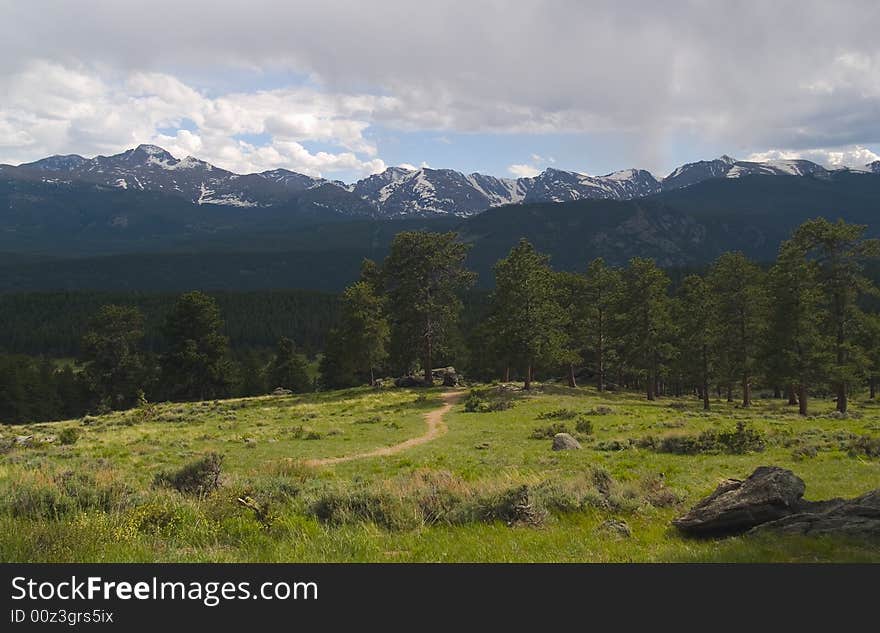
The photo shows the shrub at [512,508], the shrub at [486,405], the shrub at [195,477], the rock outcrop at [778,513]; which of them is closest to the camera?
the rock outcrop at [778,513]

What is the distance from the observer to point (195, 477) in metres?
15.2

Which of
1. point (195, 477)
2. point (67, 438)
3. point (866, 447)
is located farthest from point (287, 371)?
point (866, 447)

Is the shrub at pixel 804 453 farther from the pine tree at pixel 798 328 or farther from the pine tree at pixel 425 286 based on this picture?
the pine tree at pixel 425 286

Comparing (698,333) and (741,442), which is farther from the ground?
(698,333)

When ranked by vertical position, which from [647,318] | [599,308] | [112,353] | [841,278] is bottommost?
[112,353]

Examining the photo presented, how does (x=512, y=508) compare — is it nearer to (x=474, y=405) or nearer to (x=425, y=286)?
(x=474, y=405)

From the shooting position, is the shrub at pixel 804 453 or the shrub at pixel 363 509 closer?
the shrub at pixel 363 509

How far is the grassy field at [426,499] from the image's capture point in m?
9.39

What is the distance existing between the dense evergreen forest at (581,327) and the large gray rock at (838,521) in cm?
3658

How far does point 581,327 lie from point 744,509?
51.7m

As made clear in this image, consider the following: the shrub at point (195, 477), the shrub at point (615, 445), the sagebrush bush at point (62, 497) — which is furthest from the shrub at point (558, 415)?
the sagebrush bush at point (62, 497)
